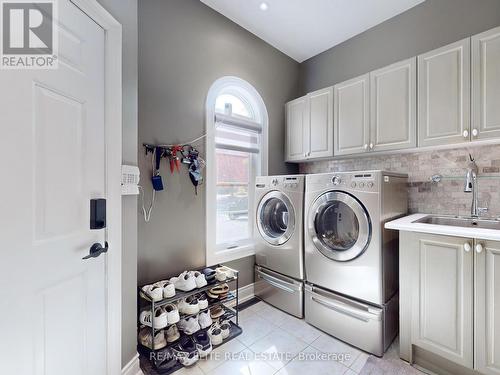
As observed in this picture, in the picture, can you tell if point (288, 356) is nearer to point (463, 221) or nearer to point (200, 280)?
point (200, 280)

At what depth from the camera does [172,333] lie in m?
1.57

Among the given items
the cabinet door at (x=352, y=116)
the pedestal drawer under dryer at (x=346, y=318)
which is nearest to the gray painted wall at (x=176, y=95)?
the pedestal drawer under dryer at (x=346, y=318)

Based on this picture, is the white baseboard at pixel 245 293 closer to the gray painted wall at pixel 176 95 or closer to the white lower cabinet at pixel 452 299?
the gray painted wall at pixel 176 95

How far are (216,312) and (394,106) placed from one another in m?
2.30

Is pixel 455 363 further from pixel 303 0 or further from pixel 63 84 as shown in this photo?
pixel 303 0

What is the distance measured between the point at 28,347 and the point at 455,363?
7.32ft

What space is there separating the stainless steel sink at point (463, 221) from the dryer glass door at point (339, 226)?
0.41 meters

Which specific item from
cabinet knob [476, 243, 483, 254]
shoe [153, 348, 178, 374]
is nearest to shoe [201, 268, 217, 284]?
shoe [153, 348, 178, 374]

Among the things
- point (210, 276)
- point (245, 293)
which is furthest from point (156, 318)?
point (245, 293)

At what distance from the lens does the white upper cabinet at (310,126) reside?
2391 mm

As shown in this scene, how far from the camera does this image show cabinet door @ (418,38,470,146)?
1616mm

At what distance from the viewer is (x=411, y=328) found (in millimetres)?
1530

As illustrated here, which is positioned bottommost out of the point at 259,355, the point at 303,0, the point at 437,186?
the point at 259,355

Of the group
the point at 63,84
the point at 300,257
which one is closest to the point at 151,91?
the point at 63,84
